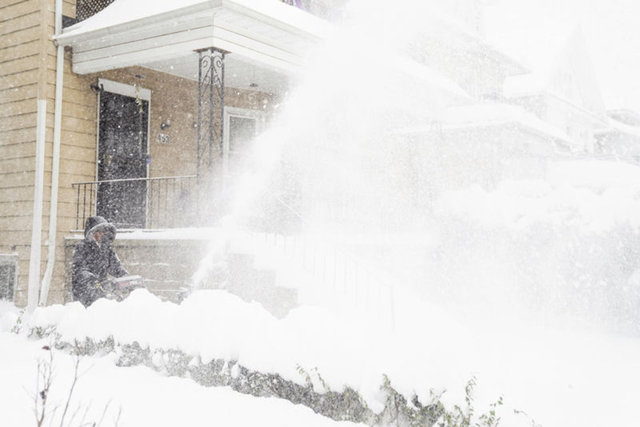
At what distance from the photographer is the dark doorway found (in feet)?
32.1

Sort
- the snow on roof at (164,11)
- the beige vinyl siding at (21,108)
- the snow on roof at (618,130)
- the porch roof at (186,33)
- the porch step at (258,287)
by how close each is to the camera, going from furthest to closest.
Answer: the snow on roof at (618,130) < the beige vinyl siding at (21,108) < the porch roof at (186,33) < the snow on roof at (164,11) < the porch step at (258,287)

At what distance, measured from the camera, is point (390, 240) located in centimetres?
965

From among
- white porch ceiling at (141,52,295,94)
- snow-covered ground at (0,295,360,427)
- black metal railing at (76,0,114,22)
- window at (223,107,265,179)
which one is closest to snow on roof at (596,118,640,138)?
window at (223,107,265,179)

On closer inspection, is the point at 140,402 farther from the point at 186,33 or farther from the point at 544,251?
the point at 544,251

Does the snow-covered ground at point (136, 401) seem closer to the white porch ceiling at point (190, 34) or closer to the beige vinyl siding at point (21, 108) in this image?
the beige vinyl siding at point (21, 108)

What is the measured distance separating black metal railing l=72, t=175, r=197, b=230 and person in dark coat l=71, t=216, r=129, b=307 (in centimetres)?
289

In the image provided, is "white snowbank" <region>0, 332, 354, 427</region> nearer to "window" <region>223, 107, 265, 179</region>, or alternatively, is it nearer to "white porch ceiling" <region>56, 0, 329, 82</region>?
"white porch ceiling" <region>56, 0, 329, 82</region>

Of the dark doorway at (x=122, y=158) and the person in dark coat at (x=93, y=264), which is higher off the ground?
the dark doorway at (x=122, y=158)

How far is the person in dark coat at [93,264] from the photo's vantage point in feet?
19.9

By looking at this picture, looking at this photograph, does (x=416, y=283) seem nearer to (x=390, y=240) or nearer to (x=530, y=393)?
(x=390, y=240)

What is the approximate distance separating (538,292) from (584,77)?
2057 cm

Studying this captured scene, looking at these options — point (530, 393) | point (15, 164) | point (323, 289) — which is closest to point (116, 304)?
point (323, 289)

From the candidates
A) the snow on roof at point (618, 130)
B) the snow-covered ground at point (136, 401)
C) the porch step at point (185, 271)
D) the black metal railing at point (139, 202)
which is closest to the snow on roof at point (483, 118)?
the black metal railing at point (139, 202)

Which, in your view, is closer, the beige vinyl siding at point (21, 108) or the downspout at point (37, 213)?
the downspout at point (37, 213)
